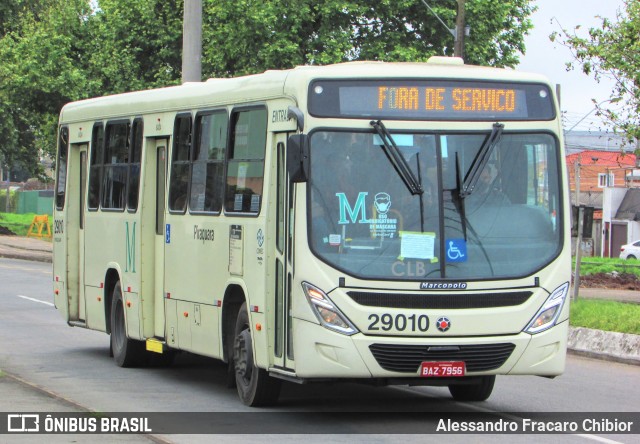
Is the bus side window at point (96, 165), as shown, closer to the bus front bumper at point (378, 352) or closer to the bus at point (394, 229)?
the bus at point (394, 229)

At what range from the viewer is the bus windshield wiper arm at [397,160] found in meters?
10.6

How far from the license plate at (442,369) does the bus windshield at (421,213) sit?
0.68 metres

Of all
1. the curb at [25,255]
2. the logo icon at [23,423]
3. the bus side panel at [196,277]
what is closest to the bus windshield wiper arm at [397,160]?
the bus side panel at [196,277]

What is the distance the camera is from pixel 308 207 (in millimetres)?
10594

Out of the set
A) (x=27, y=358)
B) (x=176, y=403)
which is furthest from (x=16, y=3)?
(x=176, y=403)

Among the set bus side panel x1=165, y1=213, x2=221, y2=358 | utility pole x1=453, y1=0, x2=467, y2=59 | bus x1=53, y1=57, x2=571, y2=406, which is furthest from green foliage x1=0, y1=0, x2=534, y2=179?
bus x1=53, y1=57, x2=571, y2=406

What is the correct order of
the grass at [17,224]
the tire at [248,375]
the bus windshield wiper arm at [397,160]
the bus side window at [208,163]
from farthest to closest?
the grass at [17,224] → the bus side window at [208,163] → the tire at [248,375] → the bus windshield wiper arm at [397,160]

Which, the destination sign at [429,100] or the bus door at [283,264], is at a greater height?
the destination sign at [429,100]

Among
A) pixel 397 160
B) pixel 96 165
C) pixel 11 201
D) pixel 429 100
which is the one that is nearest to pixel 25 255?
pixel 96 165

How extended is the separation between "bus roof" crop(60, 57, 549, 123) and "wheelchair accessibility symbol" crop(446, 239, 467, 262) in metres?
1.42

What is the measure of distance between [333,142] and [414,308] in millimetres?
1501

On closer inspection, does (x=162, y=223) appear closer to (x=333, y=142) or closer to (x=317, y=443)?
(x=333, y=142)

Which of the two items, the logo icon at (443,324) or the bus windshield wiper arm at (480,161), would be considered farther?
the bus windshield wiper arm at (480,161)

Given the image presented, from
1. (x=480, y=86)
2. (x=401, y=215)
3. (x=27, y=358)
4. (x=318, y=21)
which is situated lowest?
(x=27, y=358)
